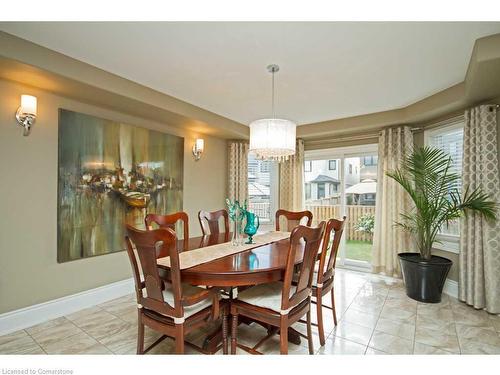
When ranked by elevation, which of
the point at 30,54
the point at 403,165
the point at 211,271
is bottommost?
the point at 211,271

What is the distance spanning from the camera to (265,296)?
1.93 meters

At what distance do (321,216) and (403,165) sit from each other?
1746 millimetres

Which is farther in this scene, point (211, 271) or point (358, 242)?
point (358, 242)

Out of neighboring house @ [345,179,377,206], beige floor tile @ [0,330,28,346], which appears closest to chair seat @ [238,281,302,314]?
beige floor tile @ [0,330,28,346]

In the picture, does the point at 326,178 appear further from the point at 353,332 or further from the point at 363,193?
the point at 353,332

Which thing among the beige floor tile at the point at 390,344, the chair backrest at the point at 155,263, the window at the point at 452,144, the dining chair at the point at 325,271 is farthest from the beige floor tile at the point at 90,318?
the window at the point at 452,144

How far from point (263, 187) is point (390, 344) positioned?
11.1 ft

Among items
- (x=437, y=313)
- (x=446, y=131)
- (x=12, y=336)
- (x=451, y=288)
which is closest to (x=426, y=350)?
(x=437, y=313)

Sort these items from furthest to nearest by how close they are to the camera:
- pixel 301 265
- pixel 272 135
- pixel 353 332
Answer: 1. pixel 272 135
2. pixel 353 332
3. pixel 301 265
